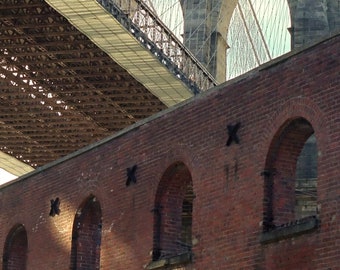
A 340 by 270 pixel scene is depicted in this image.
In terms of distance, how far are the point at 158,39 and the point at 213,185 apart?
1820 centimetres

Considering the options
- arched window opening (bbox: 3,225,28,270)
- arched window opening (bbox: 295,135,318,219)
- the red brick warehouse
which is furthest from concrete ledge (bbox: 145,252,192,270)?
arched window opening (bbox: 295,135,318,219)

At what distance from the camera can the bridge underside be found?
130 ft

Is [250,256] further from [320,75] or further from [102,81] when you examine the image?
[102,81]

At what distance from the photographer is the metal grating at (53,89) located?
40500 millimetres

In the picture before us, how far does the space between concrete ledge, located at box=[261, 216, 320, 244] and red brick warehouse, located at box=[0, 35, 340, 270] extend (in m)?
0.02

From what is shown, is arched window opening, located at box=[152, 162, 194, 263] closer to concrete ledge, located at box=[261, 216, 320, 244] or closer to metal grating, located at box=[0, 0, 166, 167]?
concrete ledge, located at box=[261, 216, 320, 244]

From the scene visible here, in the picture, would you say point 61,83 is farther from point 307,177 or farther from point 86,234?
point 86,234

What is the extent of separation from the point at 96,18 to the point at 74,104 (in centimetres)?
1173

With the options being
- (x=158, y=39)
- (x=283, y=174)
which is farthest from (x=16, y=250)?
(x=158, y=39)

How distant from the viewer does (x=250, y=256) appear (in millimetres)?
20375

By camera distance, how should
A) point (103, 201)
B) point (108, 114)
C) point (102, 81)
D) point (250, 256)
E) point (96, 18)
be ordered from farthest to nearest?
point (108, 114), point (102, 81), point (96, 18), point (103, 201), point (250, 256)

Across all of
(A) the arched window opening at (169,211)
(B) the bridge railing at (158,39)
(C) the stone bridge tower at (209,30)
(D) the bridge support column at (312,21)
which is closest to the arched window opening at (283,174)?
(A) the arched window opening at (169,211)

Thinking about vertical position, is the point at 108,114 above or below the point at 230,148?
above

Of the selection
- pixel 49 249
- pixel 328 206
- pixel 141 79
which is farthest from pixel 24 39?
pixel 328 206
